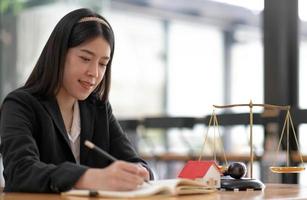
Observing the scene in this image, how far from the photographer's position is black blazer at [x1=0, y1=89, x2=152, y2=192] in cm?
135

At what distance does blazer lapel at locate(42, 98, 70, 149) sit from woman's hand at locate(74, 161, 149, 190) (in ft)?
1.09

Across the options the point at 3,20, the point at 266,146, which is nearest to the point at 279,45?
the point at 266,146

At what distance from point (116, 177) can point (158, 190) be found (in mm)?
90

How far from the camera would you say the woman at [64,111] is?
1455 mm

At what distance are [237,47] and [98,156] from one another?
4562mm

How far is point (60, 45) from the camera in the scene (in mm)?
1624

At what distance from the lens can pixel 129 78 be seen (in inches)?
A: 234

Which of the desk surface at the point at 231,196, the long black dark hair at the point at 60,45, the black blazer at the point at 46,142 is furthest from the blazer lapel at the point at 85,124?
the desk surface at the point at 231,196

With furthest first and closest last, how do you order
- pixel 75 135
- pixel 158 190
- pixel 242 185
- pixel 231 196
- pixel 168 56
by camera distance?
pixel 168 56
pixel 75 135
pixel 242 185
pixel 231 196
pixel 158 190

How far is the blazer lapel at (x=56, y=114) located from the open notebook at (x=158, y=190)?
33cm

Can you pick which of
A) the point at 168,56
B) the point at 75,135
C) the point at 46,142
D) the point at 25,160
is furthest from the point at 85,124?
the point at 168,56

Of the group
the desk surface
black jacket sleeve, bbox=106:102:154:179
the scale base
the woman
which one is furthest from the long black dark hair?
the scale base

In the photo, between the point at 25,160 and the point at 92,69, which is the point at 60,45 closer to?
the point at 92,69

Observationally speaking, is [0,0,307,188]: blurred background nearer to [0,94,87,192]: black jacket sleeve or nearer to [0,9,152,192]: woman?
[0,9,152,192]: woman
